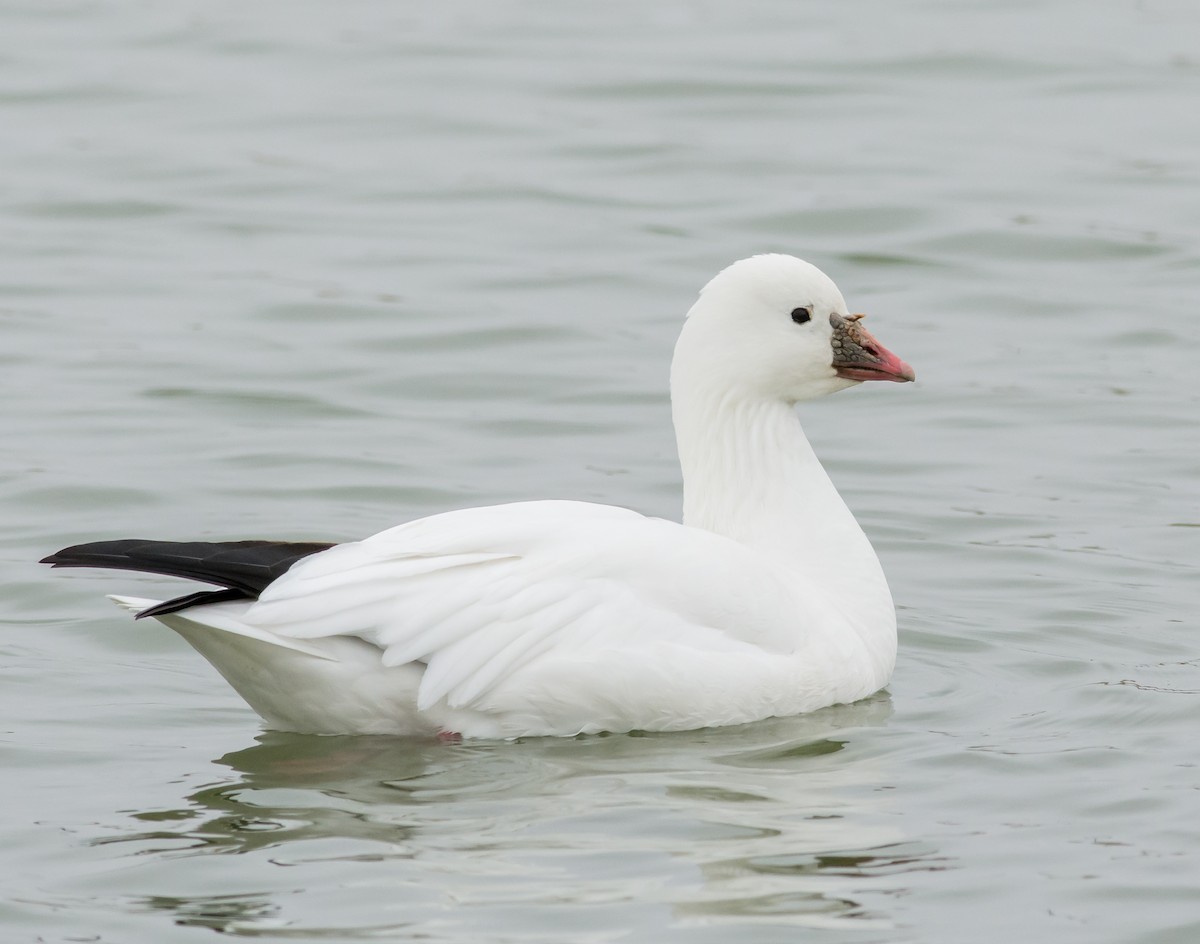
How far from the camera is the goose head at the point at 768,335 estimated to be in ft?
24.4

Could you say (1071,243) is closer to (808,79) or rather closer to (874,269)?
(874,269)

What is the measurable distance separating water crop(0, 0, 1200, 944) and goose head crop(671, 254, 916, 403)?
3.67 feet

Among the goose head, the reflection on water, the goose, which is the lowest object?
the reflection on water

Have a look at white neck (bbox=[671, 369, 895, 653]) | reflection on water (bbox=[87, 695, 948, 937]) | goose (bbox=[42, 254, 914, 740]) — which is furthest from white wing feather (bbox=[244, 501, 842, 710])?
white neck (bbox=[671, 369, 895, 653])

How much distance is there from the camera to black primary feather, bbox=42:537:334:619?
21.2 feet

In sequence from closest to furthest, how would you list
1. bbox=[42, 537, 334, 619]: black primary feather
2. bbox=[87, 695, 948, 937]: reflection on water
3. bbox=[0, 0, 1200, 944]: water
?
bbox=[87, 695, 948, 937]: reflection on water
bbox=[0, 0, 1200, 944]: water
bbox=[42, 537, 334, 619]: black primary feather

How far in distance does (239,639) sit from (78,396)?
474cm

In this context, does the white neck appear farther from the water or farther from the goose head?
the water

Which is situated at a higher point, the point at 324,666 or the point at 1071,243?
the point at 1071,243

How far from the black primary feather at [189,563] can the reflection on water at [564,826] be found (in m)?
0.54

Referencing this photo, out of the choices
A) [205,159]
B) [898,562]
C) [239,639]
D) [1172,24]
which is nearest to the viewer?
[239,639]

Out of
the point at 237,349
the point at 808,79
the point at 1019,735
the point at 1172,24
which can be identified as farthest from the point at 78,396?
the point at 1172,24

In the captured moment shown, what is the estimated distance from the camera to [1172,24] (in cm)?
1761

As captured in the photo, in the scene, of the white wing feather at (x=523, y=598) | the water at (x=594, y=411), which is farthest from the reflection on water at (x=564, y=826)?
the white wing feather at (x=523, y=598)
